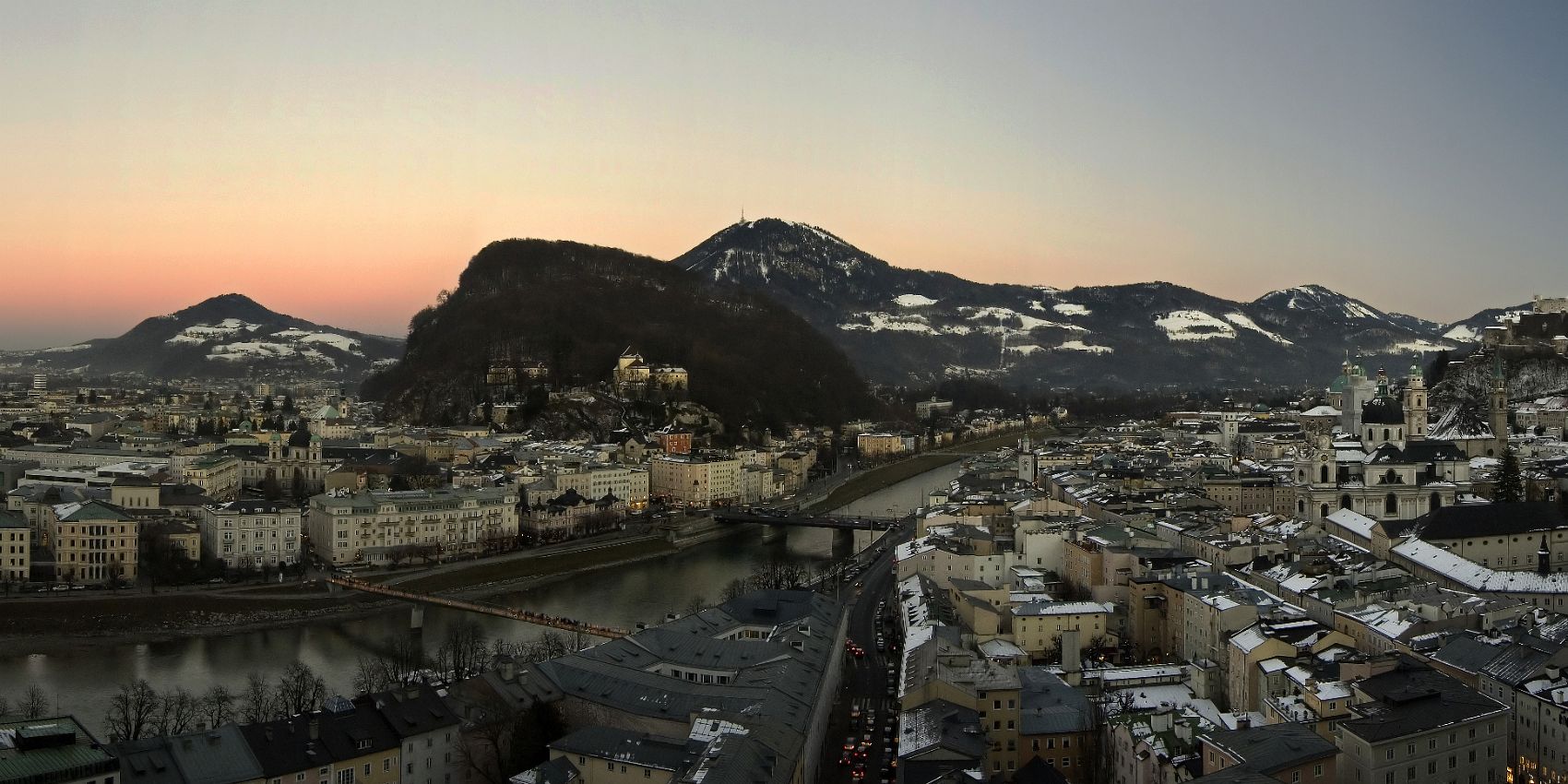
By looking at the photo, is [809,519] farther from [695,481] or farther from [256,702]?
[256,702]

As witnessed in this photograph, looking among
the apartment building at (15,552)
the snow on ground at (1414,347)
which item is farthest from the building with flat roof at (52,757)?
the snow on ground at (1414,347)

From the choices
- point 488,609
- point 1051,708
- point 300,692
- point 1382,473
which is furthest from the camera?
point 1382,473

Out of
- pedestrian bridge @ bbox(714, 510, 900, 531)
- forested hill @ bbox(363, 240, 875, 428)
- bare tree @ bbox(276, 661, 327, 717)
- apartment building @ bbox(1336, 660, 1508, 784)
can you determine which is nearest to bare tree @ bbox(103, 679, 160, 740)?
bare tree @ bbox(276, 661, 327, 717)

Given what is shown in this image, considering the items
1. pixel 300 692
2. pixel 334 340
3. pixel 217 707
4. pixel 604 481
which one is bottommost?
pixel 217 707

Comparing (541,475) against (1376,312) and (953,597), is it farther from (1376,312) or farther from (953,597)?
(1376,312)

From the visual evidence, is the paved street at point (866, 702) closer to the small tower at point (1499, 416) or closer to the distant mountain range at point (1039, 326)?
the small tower at point (1499, 416)

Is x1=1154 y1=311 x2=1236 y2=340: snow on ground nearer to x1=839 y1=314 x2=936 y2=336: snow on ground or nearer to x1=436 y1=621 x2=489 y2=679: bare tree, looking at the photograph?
x1=839 y1=314 x2=936 y2=336: snow on ground

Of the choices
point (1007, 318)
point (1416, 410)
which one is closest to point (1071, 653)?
point (1416, 410)
